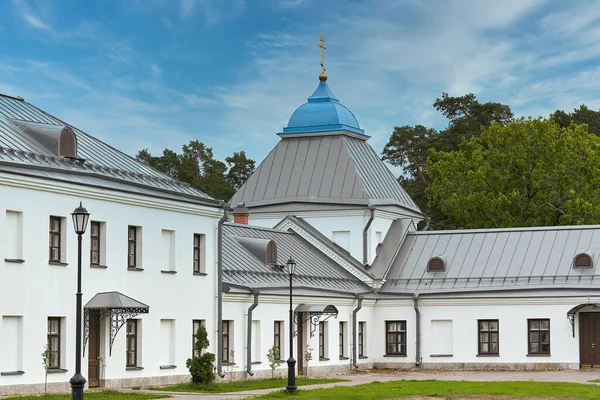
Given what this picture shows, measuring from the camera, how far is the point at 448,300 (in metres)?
49.4

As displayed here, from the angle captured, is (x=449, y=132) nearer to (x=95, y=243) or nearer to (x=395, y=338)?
(x=395, y=338)

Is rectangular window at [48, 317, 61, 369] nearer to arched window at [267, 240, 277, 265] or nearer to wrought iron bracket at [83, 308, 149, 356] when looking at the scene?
wrought iron bracket at [83, 308, 149, 356]

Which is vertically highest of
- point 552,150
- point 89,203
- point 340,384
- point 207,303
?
point 552,150

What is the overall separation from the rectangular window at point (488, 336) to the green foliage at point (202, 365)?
52.8 feet

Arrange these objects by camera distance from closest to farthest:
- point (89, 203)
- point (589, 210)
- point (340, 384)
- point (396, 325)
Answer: point (89, 203)
point (340, 384)
point (396, 325)
point (589, 210)

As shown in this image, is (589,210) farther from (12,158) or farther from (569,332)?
(12,158)

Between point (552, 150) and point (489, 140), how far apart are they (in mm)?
4429

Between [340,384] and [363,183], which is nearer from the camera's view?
[340,384]

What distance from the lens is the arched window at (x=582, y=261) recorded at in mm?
48416

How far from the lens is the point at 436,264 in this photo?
51250 millimetres

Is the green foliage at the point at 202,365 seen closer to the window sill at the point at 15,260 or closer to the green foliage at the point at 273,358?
the green foliage at the point at 273,358

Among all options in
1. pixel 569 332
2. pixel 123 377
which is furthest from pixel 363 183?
pixel 123 377

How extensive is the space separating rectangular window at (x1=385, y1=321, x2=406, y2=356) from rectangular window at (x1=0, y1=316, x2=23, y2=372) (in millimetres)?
22890

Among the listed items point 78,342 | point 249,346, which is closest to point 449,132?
point 249,346
